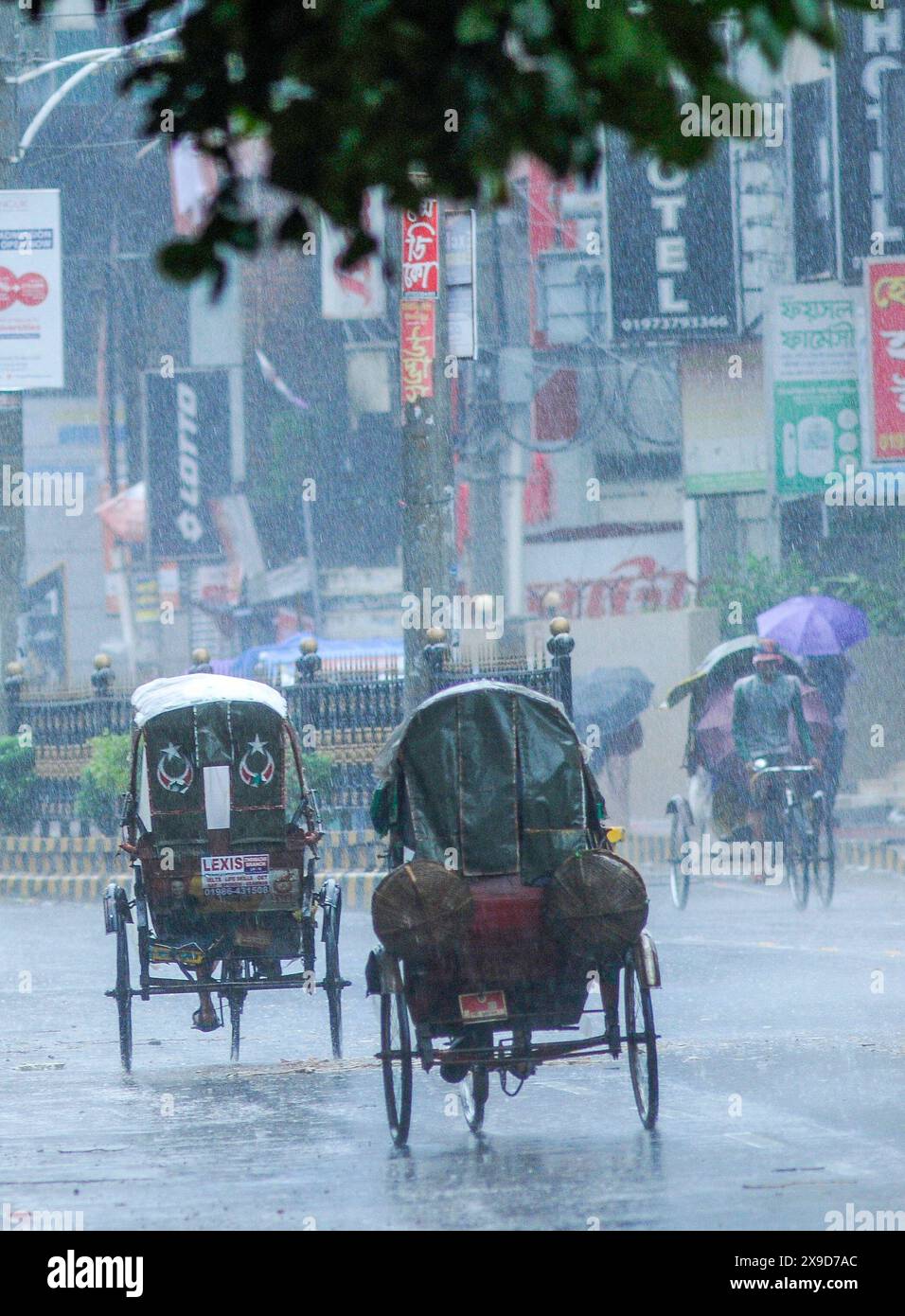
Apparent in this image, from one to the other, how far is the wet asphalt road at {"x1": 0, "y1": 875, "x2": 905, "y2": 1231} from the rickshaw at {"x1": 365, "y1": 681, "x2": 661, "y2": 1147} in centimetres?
37

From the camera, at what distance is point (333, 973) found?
11.1 m

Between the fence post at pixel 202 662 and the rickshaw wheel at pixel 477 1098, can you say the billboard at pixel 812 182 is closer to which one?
the fence post at pixel 202 662

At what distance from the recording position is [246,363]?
145 ft

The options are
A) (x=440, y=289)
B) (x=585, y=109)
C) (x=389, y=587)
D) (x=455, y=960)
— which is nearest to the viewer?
(x=585, y=109)

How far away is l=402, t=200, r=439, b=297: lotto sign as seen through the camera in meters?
17.4

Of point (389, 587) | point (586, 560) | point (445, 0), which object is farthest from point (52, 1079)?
point (389, 587)

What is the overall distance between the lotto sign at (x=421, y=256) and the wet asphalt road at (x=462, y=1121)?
5.55 metres

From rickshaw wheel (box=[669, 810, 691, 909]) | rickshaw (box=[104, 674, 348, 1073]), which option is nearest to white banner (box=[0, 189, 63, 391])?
rickshaw wheel (box=[669, 810, 691, 909])

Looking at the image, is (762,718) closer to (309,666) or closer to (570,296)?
(309,666)

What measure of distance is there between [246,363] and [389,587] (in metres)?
5.22

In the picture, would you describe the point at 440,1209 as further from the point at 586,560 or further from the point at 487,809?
the point at 586,560

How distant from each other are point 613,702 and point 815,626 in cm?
276

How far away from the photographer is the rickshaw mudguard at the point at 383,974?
28.4 feet

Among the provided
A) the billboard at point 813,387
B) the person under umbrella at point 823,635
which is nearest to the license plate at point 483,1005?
the person under umbrella at point 823,635
